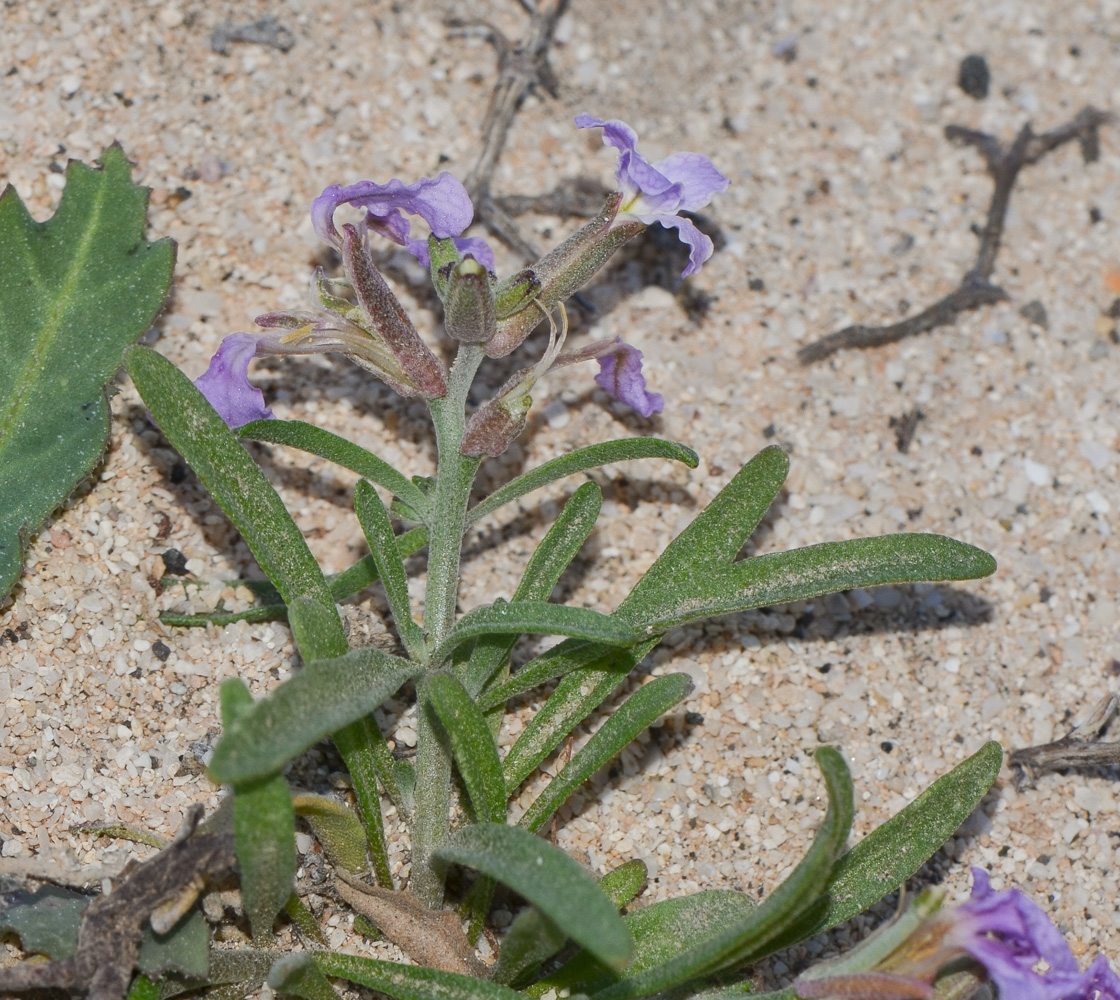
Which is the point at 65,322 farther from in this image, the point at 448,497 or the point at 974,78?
the point at 974,78

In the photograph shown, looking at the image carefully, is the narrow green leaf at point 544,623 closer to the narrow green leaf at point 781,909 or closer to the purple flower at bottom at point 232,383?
the narrow green leaf at point 781,909

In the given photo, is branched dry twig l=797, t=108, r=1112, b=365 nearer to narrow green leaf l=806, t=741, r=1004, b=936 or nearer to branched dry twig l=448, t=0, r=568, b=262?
branched dry twig l=448, t=0, r=568, b=262

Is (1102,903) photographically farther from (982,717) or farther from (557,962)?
(557,962)

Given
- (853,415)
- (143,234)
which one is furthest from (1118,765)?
(143,234)

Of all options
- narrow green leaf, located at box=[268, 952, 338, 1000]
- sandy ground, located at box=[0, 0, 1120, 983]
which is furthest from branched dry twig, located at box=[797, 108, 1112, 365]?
narrow green leaf, located at box=[268, 952, 338, 1000]

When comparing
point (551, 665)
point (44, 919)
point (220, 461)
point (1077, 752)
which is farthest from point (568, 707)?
point (1077, 752)

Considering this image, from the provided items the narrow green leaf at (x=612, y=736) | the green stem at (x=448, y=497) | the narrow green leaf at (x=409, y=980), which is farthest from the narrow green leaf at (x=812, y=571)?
the narrow green leaf at (x=409, y=980)
